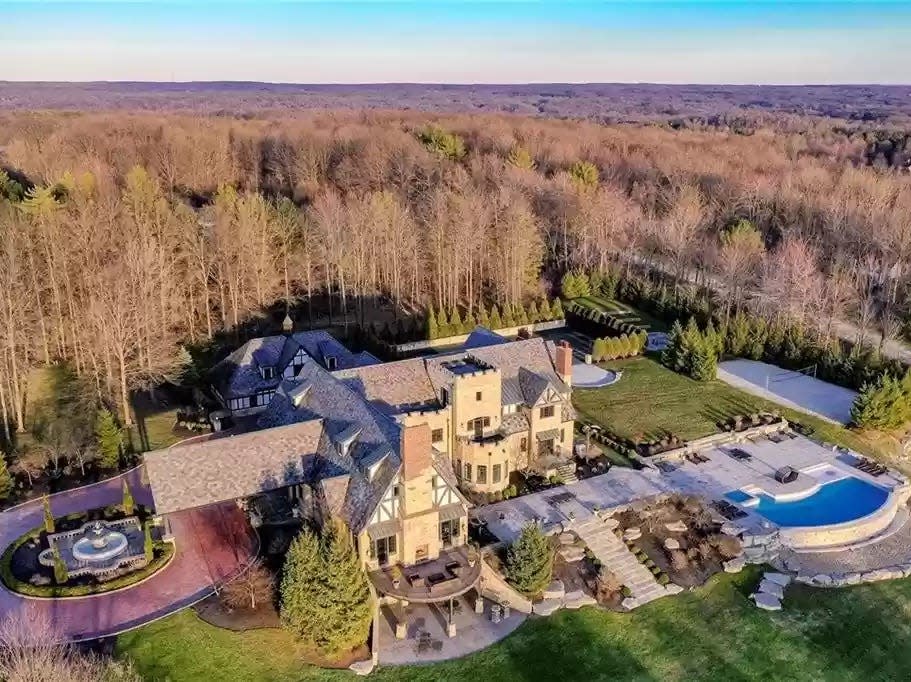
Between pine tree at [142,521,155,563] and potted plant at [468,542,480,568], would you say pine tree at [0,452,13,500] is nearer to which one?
pine tree at [142,521,155,563]

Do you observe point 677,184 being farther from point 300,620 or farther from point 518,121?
point 300,620

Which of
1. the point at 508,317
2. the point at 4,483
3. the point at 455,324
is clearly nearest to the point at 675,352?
the point at 508,317

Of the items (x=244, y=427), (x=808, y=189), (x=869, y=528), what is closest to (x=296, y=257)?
(x=244, y=427)

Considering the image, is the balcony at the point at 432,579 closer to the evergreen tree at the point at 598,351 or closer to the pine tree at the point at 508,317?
the evergreen tree at the point at 598,351

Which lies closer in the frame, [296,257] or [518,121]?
[296,257]

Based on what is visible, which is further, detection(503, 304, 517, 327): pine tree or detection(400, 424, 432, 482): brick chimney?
detection(503, 304, 517, 327): pine tree

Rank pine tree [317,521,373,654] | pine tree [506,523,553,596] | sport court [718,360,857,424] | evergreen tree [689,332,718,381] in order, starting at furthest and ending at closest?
evergreen tree [689,332,718,381] → sport court [718,360,857,424] → pine tree [506,523,553,596] → pine tree [317,521,373,654]

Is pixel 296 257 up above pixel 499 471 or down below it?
above

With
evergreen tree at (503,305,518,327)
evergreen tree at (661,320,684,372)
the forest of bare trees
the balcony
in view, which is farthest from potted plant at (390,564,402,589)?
evergreen tree at (503,305,518,327)
